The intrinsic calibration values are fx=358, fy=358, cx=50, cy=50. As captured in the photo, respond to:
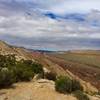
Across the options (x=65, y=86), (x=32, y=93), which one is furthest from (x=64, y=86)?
(x=32, y=93)

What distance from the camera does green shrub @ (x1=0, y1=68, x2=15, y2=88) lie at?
2731 cm

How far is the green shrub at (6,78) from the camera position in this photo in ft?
89.6

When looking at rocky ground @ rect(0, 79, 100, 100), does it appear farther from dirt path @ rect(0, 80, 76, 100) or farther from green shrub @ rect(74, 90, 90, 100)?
green shrub @ rect(74, 90, 90, 100)

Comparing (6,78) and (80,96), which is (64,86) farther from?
(6,78)

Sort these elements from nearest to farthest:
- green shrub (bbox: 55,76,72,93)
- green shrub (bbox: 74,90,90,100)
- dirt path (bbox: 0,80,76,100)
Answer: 1. dirt path (bbox: 0,80,76,100)
2. green shrub (bbox: 74,90,90,100)
3. green shrub (bbox: 55,76,72,93)

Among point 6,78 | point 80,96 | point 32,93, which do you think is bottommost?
Answer: point 80,96

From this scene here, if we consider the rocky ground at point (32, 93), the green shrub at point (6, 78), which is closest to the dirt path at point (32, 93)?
the rocky ground at point (32, 93)

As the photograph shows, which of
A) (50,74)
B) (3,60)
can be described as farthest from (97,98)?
(3,60)

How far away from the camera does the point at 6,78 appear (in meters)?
27.5

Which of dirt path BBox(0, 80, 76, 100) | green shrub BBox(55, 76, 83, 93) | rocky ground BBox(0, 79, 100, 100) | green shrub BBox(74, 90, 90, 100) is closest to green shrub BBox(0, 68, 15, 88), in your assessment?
rocky ground BBox(0, 79, 100, 100)

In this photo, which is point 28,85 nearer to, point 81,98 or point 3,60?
point 81,98

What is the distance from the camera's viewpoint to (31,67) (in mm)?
37250

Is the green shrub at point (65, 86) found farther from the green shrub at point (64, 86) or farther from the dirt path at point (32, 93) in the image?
the dirt path at point (32, 93)

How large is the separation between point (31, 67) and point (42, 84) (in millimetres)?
8761
